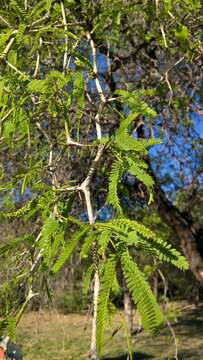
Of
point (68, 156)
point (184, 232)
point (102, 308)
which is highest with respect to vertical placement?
point (184, 232)

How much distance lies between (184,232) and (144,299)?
204 inches

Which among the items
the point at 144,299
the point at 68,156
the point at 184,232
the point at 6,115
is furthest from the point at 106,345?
the point at 144,299

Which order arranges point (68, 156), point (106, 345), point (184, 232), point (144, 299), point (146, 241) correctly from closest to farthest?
point (144, 299) < point (146, 241) < point (68, 156) < point (184, 232) < point (106, 345)

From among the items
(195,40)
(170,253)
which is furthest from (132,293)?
(195,40)

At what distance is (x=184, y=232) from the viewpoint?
6.12 metres

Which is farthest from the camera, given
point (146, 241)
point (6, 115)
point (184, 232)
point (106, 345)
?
point (106, 345)

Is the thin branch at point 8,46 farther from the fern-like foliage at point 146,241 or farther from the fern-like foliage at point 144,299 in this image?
the fern-like foliage at point 144,299

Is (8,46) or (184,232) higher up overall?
(184,232)

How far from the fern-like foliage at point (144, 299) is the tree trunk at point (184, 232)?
4869 mm

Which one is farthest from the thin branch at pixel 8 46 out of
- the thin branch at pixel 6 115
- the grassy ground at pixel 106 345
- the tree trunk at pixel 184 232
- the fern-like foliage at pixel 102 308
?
the grassy ground at pixel 106 345

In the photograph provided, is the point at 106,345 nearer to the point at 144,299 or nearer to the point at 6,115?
the point at 6,115

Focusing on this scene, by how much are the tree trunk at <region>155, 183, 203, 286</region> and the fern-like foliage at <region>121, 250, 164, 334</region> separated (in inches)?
192

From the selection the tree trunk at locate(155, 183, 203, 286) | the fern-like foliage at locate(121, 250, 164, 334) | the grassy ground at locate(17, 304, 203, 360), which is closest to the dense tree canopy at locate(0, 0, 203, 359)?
the fern-like foliage at locate(121, 250, 164, 334)

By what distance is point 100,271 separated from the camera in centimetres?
122
